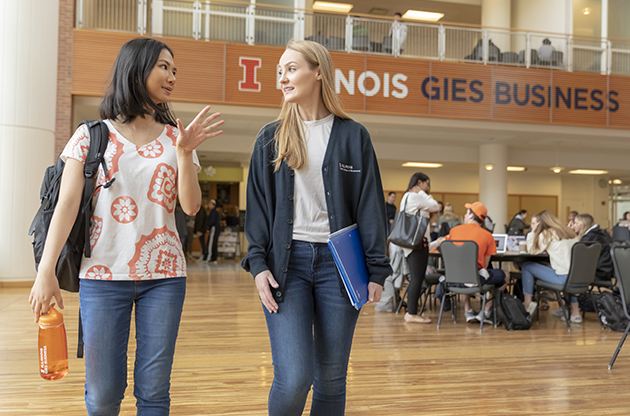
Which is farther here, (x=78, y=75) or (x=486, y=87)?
(x=486, y=87)

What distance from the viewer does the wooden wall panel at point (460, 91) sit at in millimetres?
10938

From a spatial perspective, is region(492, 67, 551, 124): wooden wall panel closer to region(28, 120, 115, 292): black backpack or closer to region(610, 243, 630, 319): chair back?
region(610, 243, 630, 319): chair back

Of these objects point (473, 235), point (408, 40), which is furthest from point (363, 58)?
point (473, 235)

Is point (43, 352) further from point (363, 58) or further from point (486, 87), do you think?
point (486, 87)

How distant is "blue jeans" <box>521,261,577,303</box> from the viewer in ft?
19.2

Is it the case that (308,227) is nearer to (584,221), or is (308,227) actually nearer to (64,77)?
(584,221)

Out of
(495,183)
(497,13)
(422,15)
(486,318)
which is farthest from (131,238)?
(422,15)

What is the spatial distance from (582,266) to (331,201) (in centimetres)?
484

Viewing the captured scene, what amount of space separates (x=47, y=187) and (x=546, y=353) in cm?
409

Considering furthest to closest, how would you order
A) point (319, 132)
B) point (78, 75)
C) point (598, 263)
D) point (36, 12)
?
point (78, 75) < point (36, 12) < point (598, 263) < point (319, 132)

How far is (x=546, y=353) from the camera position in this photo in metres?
4.43

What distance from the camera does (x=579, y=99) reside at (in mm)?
11539

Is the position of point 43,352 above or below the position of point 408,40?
below

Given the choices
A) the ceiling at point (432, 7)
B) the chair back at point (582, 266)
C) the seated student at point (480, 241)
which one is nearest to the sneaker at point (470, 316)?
the seated student at point (480, 241)
